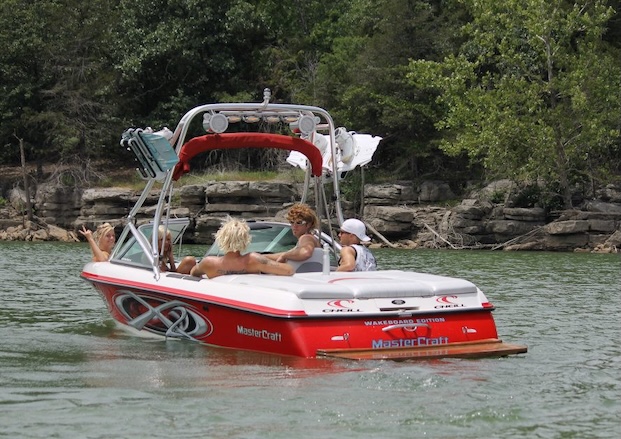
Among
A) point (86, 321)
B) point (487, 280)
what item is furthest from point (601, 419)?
point (487, 280)

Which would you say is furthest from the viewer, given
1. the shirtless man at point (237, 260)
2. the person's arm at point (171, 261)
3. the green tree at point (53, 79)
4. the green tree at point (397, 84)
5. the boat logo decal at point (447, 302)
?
the green tree at point (53, 79)

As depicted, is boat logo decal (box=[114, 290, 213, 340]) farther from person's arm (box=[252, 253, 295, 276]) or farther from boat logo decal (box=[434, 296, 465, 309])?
boat logo decal (box=[434, 296, 465, 309])

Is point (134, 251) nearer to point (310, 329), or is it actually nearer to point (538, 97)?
point (310, 329)

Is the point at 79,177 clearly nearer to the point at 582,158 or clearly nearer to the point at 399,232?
the point at 399,232

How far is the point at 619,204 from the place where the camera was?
3603cm

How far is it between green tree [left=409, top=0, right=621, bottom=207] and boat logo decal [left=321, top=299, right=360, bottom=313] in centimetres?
2646

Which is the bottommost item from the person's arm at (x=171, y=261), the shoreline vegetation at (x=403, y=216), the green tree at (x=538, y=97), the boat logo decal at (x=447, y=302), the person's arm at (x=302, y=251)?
the shoreline vegetation at (x=403, y=216)

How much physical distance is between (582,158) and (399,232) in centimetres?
593

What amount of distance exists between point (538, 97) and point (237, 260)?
2700cm

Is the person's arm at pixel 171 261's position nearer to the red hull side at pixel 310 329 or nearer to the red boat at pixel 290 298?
the red boat at pixel 290 298

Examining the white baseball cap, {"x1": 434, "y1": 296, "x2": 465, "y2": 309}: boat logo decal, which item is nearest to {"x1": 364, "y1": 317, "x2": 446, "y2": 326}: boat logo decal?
{"x1": 434, "y1": 296, "x2": 465, "y2": 309}: boat logo decal

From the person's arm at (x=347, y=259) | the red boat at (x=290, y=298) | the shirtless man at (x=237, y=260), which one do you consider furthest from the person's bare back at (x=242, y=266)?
the person's arm at (x=347, y=259)

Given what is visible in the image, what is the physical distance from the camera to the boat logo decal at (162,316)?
1105 cm

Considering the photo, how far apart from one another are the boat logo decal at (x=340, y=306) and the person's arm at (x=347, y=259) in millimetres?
1301
